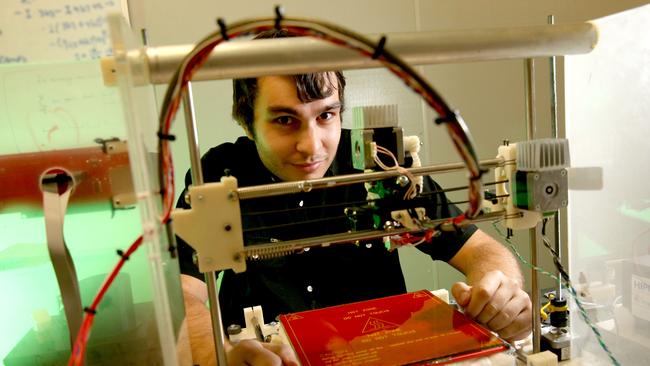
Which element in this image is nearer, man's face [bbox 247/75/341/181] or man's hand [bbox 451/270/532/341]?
man's hand [bbox 451/270/532/341]

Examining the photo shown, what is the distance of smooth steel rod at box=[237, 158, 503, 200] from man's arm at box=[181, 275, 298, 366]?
266 millimetres

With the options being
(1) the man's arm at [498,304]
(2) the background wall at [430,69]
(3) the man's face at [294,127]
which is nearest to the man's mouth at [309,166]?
(3) the man's face at [294,127]

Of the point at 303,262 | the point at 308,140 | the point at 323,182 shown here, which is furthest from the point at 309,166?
the point at 323,182

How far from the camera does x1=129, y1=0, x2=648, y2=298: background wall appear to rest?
1608 millimetres

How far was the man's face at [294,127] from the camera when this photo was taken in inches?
45.6

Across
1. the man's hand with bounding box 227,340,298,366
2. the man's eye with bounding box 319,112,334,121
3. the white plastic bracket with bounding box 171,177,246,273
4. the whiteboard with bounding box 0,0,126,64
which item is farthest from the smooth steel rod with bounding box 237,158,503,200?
the whiteboard with bounding box 0,0,126,64

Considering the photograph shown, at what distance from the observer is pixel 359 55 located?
2.05 ft

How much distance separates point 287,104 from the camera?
3.79ft

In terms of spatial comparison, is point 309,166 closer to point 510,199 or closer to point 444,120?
point 510,199

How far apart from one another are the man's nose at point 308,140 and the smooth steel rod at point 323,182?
0.51m

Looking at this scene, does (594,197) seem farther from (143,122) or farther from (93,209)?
(93,209)

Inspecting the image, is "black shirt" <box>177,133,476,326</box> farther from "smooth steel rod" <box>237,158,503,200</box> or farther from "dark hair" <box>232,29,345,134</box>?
"smooth steel rod" <box>237,158,503,200</box>

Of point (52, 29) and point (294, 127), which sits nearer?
point (294, 127)

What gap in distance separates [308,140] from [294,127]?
0.18ft
